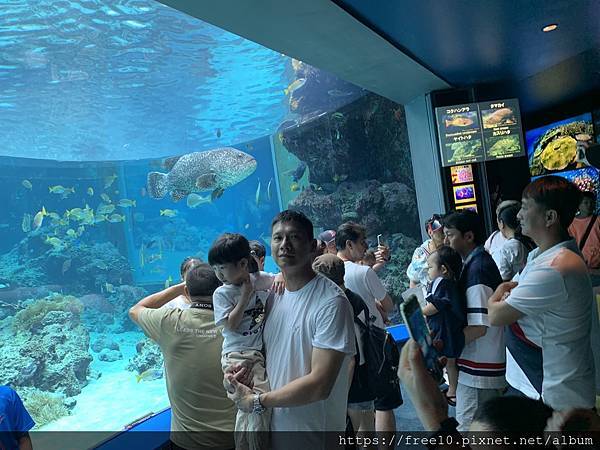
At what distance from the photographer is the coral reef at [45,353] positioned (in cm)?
1016

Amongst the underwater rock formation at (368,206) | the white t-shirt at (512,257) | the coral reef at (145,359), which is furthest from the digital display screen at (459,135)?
the coral reef at (145,359)

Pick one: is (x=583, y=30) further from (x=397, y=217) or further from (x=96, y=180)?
(x=96, y=180)

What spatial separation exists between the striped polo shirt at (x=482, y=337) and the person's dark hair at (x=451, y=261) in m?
0.08

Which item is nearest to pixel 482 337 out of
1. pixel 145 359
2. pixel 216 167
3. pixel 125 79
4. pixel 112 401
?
pixel 216 167

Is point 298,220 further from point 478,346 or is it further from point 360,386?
point 360,386

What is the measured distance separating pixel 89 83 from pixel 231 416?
15.8 meters

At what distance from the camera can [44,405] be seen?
10031 mm

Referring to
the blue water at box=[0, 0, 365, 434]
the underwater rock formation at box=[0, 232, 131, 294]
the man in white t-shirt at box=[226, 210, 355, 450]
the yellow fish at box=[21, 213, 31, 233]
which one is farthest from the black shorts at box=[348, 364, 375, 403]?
the yellow fish at box=[21, 213, 31, 233]

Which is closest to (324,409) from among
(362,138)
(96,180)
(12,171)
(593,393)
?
(593,393)

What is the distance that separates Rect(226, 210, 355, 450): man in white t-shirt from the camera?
→ 5.80 ft

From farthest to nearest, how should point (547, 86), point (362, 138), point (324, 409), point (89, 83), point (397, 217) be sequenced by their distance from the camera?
point (89, 83) → point (362, 138) → point (397, 217) → point (547, 86) → point (324, 409)

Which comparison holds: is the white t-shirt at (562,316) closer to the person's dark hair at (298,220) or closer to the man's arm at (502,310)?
the man's arm at (502,310)

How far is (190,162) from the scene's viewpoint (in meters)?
14.4

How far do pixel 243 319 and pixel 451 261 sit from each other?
132 centimetres
